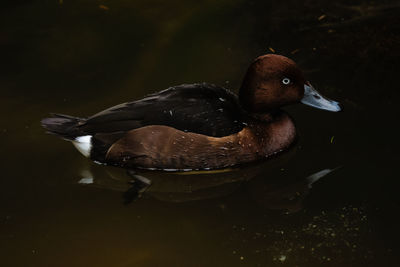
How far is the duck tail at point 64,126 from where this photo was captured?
5.32m

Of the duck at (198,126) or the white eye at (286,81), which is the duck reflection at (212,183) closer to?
the duck at (198,126)

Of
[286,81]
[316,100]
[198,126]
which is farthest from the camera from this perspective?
[316,100]

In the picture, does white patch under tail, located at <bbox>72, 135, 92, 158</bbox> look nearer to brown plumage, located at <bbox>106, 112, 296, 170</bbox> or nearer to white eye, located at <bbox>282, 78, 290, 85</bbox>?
brown plumage, located at <bbox>106, 112, 296, 170</bbox>

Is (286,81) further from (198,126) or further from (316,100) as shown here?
(198,126)

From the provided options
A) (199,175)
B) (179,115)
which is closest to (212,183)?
(199,175)

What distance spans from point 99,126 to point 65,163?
49 cm

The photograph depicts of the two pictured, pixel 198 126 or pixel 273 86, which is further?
pixel 273 86

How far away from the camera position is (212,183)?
5.21m

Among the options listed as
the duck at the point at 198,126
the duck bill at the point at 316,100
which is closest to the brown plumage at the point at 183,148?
the duck at the point at 198,126

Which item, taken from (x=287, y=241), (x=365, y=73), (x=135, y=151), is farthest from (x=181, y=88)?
(x=365, y=73)

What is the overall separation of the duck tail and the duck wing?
0.20 feet

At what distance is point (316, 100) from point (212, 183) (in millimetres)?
1219

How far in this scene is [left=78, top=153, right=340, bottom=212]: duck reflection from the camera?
16.4 feet

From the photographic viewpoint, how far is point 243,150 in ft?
17.2
